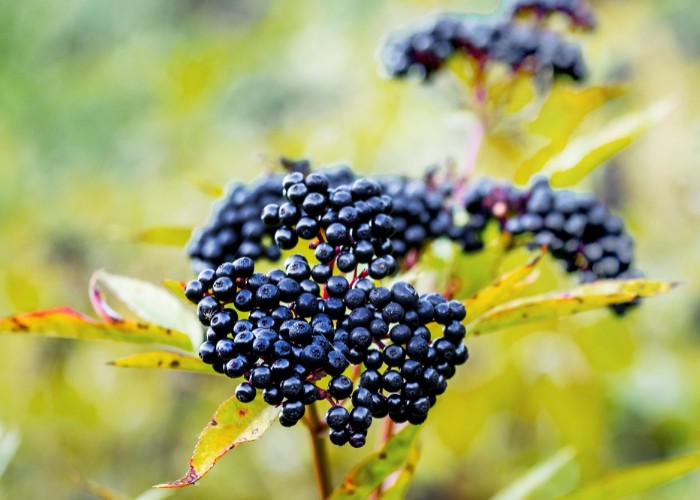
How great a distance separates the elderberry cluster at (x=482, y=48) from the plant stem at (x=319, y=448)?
118 cm

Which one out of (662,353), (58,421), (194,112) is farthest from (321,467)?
(194,112)

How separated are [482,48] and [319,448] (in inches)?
48.6

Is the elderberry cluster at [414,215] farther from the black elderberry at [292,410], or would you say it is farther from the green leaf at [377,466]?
the black elderberry at [292,410]

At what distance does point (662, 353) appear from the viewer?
381 centimetres

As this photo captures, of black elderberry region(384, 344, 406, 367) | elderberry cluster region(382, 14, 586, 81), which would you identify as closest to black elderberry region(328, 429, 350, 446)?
black elderberry region(384, 344, 406, 367)

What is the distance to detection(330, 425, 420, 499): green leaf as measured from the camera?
1378mm

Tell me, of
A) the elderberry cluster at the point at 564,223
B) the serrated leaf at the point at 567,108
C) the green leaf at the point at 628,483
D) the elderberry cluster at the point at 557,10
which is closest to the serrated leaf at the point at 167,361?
the elderberry cluster at the point at 564,223

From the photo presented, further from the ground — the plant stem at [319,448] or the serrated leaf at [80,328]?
the serrated leaf at [80,328]

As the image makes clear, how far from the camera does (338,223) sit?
1.24 metres

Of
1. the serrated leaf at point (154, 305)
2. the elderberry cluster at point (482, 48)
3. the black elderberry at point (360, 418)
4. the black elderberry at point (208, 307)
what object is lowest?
the black elderberry at point (360, 418)

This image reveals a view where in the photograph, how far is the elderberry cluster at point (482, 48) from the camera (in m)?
2.09

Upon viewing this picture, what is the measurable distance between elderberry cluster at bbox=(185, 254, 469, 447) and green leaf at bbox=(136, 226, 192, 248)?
0.63 meters

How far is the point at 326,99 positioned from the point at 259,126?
835mm

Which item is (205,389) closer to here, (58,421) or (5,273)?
(58,421)
